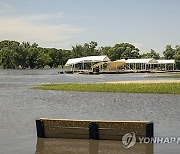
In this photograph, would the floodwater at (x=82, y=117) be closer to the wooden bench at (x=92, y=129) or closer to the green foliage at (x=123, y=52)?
the wooden bench at (x=92, y=129)

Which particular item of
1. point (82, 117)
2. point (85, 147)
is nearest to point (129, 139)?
point (85, 147)

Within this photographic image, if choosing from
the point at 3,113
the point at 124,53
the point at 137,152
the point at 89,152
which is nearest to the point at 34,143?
the point at 89,152

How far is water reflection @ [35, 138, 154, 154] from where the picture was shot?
1536 cm

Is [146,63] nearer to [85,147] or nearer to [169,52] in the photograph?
[169,52]

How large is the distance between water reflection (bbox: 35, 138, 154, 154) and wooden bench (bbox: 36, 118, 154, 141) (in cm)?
22

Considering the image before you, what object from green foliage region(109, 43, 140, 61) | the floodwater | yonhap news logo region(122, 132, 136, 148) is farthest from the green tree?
yonhap news logo region(122, 132, 136, 148)

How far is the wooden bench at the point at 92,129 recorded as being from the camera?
16078 mm

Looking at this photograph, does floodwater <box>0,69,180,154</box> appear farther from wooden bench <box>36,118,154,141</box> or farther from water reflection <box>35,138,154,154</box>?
wooden bench <box>36,118,154,141</box>

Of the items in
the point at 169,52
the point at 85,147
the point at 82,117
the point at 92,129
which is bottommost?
the point at 85,147

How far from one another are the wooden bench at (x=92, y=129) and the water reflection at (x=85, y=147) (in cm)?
22

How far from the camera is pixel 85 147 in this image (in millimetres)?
16000

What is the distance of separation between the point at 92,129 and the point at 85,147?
0.94 metres

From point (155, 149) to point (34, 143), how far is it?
5127mm

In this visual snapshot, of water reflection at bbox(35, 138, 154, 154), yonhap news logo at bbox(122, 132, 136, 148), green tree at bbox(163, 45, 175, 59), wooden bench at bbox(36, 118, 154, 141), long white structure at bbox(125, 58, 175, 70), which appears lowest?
water reflection at bbox(35, 138, 154, 154)
